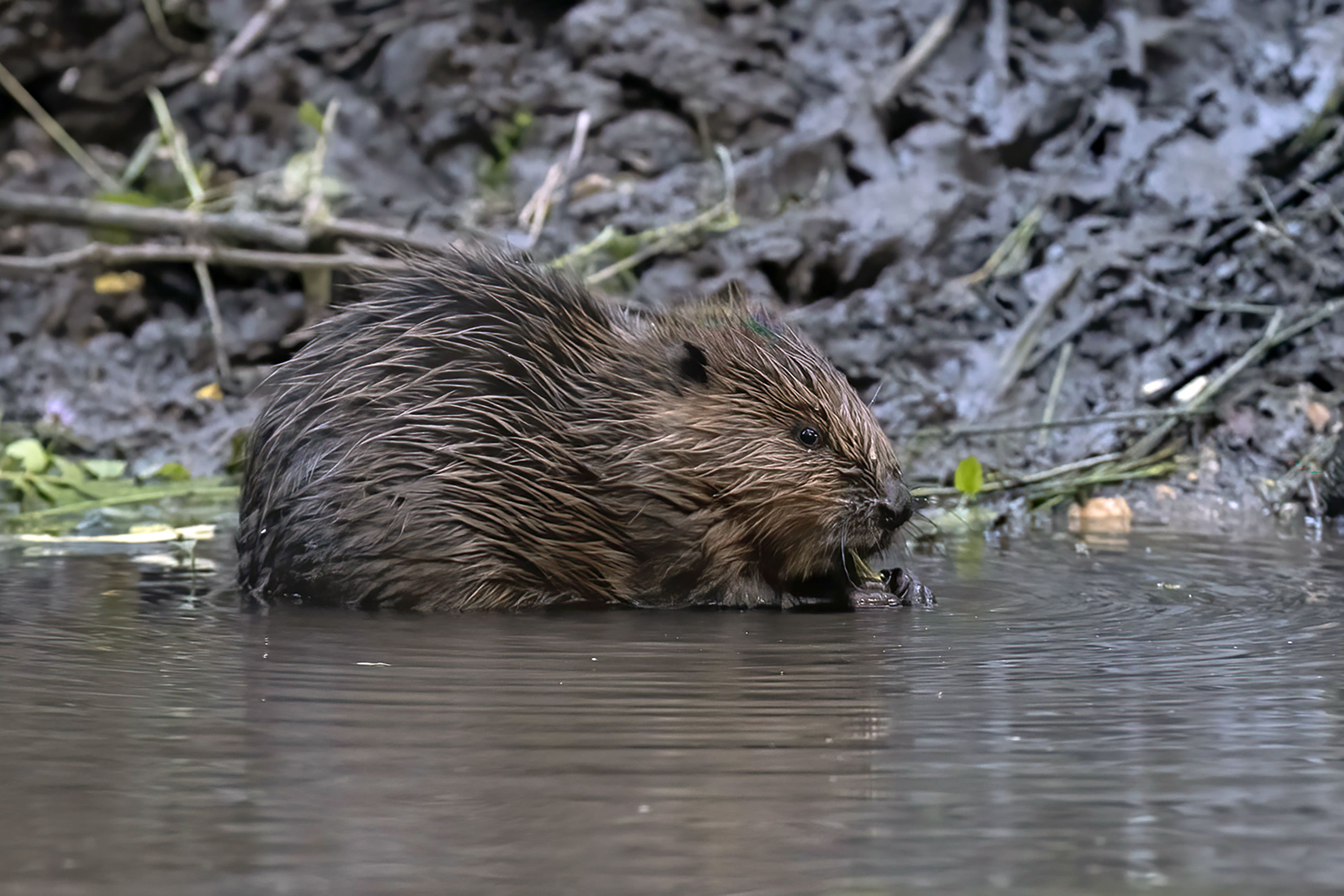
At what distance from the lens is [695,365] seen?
4.06 metres

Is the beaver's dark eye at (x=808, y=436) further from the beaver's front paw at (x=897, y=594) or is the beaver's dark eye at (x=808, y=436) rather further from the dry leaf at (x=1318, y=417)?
the dry leaf at (x=1318, y=417)

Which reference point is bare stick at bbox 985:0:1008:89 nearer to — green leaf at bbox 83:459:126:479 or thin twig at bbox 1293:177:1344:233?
thin twig at bbox 1293:177:1344:233

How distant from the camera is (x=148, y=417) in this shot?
6.67 m

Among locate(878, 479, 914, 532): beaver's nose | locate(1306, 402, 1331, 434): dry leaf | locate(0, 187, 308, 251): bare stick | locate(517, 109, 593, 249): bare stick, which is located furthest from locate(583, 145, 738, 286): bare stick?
locate(878, 479, 914, 532): beaver's nose

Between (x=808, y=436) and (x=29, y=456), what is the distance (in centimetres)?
327

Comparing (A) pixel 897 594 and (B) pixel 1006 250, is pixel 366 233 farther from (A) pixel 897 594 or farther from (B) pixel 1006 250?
(A) pixel 897 594

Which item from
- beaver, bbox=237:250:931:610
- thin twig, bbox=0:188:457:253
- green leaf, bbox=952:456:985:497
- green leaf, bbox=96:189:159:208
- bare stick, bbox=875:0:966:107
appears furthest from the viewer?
bare stick, bbox=875:0:966:107

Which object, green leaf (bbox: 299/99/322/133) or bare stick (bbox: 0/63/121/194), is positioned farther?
bare stick (bbox: 0/63/121/194)

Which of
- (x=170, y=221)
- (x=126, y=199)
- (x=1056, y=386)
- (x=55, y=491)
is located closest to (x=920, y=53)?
(x=1056, y=386)

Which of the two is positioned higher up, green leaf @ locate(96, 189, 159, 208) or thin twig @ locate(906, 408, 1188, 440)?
green leaf @ locate(96, 189, 159, 208)

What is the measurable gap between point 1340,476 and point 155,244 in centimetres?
510

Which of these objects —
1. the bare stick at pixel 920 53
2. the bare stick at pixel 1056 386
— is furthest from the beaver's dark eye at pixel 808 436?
the bare stick at pixel 920 53

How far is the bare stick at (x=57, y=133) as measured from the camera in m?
7.74

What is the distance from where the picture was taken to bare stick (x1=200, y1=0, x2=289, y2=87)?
812 cm
